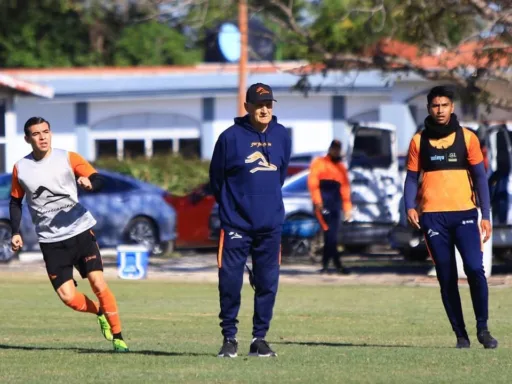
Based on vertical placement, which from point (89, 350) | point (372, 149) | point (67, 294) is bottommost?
point (89, 350)

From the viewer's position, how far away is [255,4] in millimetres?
22078

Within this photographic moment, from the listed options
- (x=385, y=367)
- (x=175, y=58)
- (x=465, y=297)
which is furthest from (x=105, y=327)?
(x=175, y=58)

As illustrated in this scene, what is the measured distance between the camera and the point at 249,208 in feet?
32.2

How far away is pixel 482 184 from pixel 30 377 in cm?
385

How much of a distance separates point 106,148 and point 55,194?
35.0m

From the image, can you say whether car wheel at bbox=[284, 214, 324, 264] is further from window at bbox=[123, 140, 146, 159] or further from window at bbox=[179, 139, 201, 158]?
window at bbox=[123, 140, 146, 159]

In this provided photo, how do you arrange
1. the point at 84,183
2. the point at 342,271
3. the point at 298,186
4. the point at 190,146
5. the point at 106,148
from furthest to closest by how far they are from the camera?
the point at 106,148
the point at 190,146
the point at 298,186
the point at 342,271
the point at 84,183

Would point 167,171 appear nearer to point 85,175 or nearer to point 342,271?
point 342,271

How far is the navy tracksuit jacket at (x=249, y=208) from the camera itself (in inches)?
386

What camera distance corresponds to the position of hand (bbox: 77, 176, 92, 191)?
10.4m

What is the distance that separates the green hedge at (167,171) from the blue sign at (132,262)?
12516mm

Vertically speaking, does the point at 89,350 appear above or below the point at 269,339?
above

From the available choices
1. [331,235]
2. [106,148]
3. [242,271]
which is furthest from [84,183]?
[106,148]

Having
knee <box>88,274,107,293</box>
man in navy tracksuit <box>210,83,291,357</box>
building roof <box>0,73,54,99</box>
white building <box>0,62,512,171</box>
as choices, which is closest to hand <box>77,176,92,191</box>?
knee <box>88,274,107,293</box>
